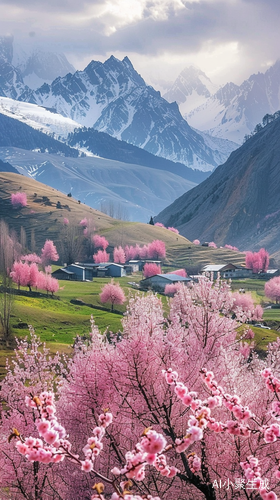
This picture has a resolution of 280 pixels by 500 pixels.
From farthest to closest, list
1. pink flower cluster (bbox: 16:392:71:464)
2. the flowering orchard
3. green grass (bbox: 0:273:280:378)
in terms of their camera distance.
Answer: green grass (bbox: 0:273:280:378) < the flowering orchard < pink flower cluster (bbox: 16:392:71:464)

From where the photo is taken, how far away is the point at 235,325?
1247 inches

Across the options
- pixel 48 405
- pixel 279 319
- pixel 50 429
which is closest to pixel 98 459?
pixel 48 405

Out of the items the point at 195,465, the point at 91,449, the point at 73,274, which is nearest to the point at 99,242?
the point at 73,274

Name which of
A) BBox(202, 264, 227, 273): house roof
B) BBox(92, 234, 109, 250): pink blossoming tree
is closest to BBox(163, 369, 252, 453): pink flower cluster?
BBox(202, 264, 227, 273): house roof

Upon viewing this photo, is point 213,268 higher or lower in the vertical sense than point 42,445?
higher

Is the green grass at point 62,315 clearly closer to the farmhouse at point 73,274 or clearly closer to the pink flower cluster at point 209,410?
the farmhouse at point 73,274

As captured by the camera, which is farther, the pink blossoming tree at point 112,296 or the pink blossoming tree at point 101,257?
the pink blossoming tree at point 101,257

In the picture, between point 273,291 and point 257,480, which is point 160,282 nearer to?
point 273,291

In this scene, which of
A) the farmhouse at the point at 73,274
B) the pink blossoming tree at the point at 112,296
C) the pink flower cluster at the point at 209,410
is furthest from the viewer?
the farmhouse at the point at 73,274

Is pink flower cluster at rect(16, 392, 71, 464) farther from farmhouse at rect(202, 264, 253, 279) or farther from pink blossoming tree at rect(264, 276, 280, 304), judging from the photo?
farmhouse at rect(202, 264, 253, 279)

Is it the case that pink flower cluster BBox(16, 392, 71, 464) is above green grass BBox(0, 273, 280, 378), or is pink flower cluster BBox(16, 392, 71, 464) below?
above

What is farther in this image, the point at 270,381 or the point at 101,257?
the point at 101,257

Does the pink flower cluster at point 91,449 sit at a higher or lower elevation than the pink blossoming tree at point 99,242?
lower

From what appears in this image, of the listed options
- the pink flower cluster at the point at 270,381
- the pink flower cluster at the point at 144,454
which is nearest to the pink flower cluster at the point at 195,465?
the pink flower cluster at the point at 270,381
